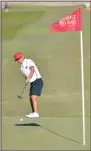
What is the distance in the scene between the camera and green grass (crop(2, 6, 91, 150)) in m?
9.06

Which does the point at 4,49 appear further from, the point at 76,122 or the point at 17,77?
the point at 76,122

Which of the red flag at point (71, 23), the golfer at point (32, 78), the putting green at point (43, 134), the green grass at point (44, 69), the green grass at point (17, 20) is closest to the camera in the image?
the putting green at point (43, 134)

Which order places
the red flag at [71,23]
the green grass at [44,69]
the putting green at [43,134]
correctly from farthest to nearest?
the green grass at [44,69] < the red flag at [71,23] < the putting green at [43,134]

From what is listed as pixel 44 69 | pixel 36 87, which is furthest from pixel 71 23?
pixel 44 69

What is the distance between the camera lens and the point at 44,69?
14.8 meters

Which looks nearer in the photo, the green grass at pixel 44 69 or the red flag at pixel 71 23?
the red flag at pixel 71 23

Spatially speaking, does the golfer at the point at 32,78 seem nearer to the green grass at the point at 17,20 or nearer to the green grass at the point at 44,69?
the green grass at the point at 44,69

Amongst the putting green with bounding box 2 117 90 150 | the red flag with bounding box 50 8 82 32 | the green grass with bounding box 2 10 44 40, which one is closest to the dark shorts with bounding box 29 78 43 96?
the putting green with bounding box 2 117 90 150

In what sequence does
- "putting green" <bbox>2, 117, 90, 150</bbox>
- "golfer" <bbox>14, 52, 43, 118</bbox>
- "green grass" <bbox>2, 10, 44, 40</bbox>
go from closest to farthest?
1. "putting green" <bbox>2, 117, 90, 150</bbox>
2. "golfer" <bbox>14, 52, 43, 118</bbox>
3. "green grass" <bbox>2, 10, 44, 40</bbox>

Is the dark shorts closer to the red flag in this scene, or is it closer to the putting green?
the putting green

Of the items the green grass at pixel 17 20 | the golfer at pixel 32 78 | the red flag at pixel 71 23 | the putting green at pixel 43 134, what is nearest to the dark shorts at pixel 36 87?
the golfer at pixel 32 78

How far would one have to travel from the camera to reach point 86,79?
44.3 ft

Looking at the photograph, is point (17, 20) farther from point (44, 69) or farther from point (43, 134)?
point (43, 134)

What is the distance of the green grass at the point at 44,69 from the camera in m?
9.06
